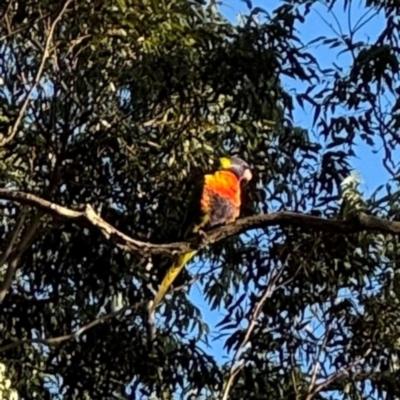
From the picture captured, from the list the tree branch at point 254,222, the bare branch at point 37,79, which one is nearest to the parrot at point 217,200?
the bare branch at point 37,79

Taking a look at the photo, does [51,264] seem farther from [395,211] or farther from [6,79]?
[395,211]

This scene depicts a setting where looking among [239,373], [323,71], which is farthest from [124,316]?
[323,71]

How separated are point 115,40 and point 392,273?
5.42 ft

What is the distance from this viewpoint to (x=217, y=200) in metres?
4.84

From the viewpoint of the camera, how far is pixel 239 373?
5.68 metres

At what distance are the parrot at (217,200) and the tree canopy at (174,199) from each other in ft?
0.92

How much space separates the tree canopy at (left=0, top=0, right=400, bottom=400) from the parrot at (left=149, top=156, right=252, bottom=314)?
279mm

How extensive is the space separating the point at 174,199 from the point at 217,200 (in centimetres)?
63

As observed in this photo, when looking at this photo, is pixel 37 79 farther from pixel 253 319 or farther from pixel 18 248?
pixel 253 319

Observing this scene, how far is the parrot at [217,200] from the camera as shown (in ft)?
15.7

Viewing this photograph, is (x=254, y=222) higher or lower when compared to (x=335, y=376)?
lower

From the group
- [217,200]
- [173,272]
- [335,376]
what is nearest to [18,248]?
[173,272]

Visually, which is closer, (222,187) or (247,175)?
(222,187)

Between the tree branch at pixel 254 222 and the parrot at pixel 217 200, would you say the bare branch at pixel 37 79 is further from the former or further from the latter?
the tree branch at pixel 254 222
